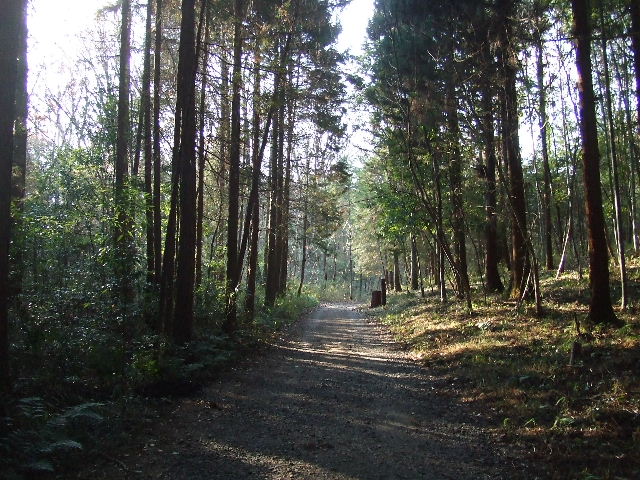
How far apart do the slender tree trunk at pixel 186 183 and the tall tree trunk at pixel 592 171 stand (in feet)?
26.2

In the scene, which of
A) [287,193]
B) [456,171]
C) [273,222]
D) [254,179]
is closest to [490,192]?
[456,171]

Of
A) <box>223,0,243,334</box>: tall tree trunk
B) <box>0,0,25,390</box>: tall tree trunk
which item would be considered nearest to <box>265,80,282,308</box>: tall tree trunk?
<box>223,0,243,334</box>: tall tree trunk

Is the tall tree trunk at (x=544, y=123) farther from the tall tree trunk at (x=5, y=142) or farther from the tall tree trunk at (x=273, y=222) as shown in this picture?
the tall tree trunk at (x=5, y=142)

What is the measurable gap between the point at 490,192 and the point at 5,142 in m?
13.8

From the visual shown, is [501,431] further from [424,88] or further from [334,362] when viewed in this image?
[424,88]

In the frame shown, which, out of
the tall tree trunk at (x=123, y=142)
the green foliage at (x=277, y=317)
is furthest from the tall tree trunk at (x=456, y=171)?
the tall tree trunk at (x=123, y=142)

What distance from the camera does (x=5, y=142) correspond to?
520 cm

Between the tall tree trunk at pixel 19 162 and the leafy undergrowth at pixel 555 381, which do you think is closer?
the leafy undergrowth at pixel 555 381

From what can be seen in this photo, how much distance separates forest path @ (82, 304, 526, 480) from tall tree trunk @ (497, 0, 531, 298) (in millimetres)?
6363

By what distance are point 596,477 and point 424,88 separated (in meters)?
13.2

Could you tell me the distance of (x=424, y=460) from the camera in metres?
5.18

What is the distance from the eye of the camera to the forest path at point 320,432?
16.0 feet

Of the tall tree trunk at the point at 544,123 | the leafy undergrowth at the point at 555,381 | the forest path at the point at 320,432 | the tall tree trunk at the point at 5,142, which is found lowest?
the forest path at the point at 320,432

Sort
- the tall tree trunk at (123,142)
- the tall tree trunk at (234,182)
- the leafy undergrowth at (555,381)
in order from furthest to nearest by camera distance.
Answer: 1. the tall tree trunk at (234,182)
2. the tall tree trunk at (123,142)
3. the leafy undergrowth at (555,381)
